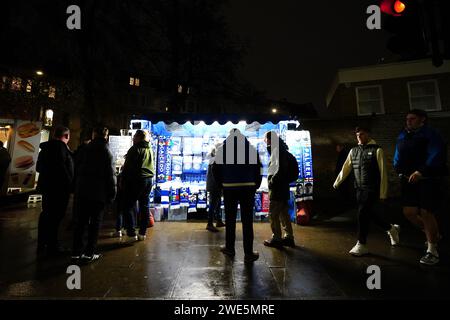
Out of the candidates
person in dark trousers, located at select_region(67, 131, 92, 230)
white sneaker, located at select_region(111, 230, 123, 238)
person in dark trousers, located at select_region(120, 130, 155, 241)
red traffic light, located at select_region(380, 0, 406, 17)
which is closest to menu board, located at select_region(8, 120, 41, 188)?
person in dark trousers, located at select_region(67, 131, 92, 230)

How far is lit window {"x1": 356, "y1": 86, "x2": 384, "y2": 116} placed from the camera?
14.0m

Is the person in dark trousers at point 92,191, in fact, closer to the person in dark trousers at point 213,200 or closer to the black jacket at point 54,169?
the black jacket at point 54,169

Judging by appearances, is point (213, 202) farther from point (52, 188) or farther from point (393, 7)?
point (393, 7)

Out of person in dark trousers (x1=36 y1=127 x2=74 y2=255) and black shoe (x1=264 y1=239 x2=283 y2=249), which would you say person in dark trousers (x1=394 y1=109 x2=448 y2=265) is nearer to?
black shoe (x1=264 y1=239 x2=283 y2=249)

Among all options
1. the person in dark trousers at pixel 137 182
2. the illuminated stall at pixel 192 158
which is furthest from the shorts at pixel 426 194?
the person in dark trousers at pixel 137 182

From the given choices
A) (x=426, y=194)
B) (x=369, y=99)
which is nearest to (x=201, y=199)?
(x=426, y=194)

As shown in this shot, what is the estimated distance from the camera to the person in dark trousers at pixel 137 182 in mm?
5238

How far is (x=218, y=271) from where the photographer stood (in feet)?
12.2

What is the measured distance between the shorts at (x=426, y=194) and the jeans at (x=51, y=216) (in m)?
5.70

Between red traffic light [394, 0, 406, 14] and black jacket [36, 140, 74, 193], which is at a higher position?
red traffic light [394, 0, 406, 14]

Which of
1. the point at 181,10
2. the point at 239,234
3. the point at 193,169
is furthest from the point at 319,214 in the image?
the point at 181,10

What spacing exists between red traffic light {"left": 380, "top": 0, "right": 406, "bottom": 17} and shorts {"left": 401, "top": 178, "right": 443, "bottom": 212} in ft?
8.01

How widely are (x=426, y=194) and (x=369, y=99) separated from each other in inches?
473
